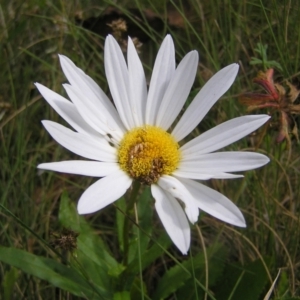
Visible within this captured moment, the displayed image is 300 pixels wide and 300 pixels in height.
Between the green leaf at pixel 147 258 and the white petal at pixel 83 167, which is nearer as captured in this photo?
the white petal at pixel 83 167

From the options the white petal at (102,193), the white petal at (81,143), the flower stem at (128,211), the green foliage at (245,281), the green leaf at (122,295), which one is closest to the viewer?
the white petal at (102,193)

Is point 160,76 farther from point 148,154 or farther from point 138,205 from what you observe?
point 138,205

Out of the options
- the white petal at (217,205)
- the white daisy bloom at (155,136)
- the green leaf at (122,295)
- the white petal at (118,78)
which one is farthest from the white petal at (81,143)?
the green leaf at (122,295)

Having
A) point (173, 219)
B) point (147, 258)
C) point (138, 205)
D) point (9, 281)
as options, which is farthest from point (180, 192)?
point (9, 281)

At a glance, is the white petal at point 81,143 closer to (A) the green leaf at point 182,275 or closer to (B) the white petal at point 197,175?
(B) the white petal at point 197,175

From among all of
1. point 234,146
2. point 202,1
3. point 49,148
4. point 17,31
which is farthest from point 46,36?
point 234,146

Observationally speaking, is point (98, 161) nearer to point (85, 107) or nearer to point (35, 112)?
point (85, 107)
